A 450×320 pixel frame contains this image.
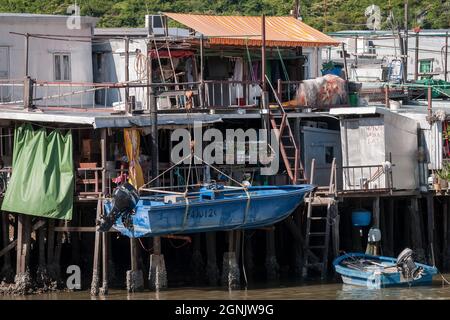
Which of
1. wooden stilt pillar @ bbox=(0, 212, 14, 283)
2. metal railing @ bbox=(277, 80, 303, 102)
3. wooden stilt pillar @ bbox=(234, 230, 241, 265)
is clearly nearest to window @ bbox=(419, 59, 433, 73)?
metal railing @ bbox=(277, 80, 303, 102)

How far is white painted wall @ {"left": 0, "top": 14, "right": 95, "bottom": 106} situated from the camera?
35.6 metres

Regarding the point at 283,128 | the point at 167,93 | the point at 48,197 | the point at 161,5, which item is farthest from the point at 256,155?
the point at 161,5

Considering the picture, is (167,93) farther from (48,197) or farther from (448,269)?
(448,269)

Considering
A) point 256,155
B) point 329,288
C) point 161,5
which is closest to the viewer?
point 329,288

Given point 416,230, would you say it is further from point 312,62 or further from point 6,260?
point 6,260

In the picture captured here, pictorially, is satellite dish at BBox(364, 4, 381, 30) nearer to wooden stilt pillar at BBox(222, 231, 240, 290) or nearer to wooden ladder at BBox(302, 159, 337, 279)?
wooden ladder at BBox(302, 159, 337, 279)

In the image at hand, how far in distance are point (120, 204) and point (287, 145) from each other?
687cm

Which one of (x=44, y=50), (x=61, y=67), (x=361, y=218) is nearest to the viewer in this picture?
(x=361, y=218)

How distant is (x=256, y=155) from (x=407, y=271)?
513cm

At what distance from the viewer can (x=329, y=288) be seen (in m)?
30.8

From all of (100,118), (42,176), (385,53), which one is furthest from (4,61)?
(385,53)

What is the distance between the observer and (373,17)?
59.4 meters

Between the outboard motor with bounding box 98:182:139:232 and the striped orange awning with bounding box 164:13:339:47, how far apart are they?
6.71 m

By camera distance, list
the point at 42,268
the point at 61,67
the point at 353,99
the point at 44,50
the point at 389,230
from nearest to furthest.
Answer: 1. the point at 42,268
2. the point at 389,230
3. the point at 44,50
4. the point at 61,67
5. the point at 353,99
